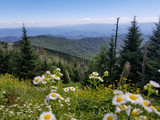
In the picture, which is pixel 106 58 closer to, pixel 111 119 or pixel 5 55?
pixel 111 119

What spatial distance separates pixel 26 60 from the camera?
52.5 feet

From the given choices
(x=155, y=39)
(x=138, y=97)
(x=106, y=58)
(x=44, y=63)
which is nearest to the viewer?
(x=138, y=97)

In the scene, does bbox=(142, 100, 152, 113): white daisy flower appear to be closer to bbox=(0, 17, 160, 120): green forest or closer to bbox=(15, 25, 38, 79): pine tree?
bbox=(0, 17, 160, 120): green forest

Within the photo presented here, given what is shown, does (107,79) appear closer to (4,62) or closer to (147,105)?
(147,105)

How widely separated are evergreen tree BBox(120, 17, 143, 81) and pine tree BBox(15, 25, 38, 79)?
35.1 ft

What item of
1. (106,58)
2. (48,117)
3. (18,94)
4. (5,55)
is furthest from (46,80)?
(5,55)

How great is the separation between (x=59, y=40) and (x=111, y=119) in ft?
610

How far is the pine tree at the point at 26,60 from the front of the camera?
52.7ft

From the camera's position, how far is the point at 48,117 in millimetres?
1346

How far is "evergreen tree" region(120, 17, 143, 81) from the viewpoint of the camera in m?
12.5

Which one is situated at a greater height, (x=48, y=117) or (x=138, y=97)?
(x=138, y=97)

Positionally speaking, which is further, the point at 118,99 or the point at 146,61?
the point at 146,61

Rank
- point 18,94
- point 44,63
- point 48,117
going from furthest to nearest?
point 44,63 < point 18,94 < point 48,117

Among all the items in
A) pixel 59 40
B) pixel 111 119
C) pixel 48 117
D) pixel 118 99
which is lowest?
pixel 59 40
